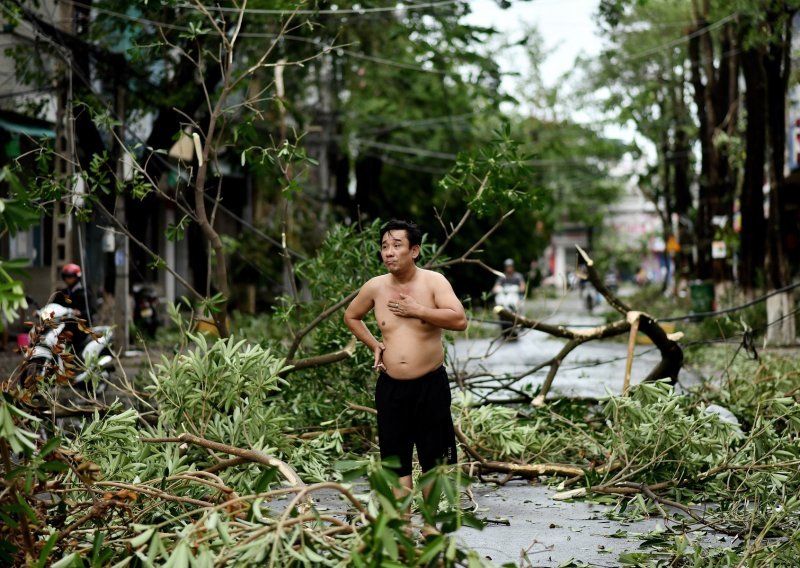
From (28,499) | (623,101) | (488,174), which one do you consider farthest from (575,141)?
(28,499)

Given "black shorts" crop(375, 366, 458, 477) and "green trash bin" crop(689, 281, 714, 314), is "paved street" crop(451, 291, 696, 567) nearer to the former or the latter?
"black shorts" crop(375, 366, 458, 477)

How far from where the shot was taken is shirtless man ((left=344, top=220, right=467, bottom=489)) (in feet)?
20.4

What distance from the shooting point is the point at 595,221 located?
53.2 meters

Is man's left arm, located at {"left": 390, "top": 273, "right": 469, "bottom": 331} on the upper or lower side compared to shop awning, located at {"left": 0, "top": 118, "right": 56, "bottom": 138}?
lower

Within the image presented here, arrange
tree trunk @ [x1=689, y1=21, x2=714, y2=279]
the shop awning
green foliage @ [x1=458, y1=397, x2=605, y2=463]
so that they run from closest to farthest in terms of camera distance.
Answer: green foliage @ [x1=458, y1=397, x2=605, y2=463] < the shop awning < tree trunk @ [x1=689, y1=21, x2=714, y2=279]

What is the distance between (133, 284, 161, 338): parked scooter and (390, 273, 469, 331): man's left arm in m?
16.6

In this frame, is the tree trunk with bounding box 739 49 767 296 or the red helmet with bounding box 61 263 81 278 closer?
the red helmet with bounding box 61 263 81 278

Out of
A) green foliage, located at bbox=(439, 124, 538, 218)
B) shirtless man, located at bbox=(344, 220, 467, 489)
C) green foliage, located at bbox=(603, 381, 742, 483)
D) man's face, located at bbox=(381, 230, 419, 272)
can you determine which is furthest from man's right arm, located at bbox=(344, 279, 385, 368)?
green foliage, located at bbox=(439, 124, 538, 218)

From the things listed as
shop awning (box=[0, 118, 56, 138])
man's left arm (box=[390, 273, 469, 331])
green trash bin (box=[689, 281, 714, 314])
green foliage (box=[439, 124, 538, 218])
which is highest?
shop awning (box=[0, 118, 56, 138])

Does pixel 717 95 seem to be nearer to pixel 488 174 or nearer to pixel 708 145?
pixel 708 145

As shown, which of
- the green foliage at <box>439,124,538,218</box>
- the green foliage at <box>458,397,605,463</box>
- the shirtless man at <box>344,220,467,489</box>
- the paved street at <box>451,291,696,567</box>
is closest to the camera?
the paved street at <box>451,291,696,567</box>

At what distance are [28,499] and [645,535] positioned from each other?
3427 mm

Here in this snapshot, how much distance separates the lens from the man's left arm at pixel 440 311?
6.14m

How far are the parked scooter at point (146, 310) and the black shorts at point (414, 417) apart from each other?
16369mm
